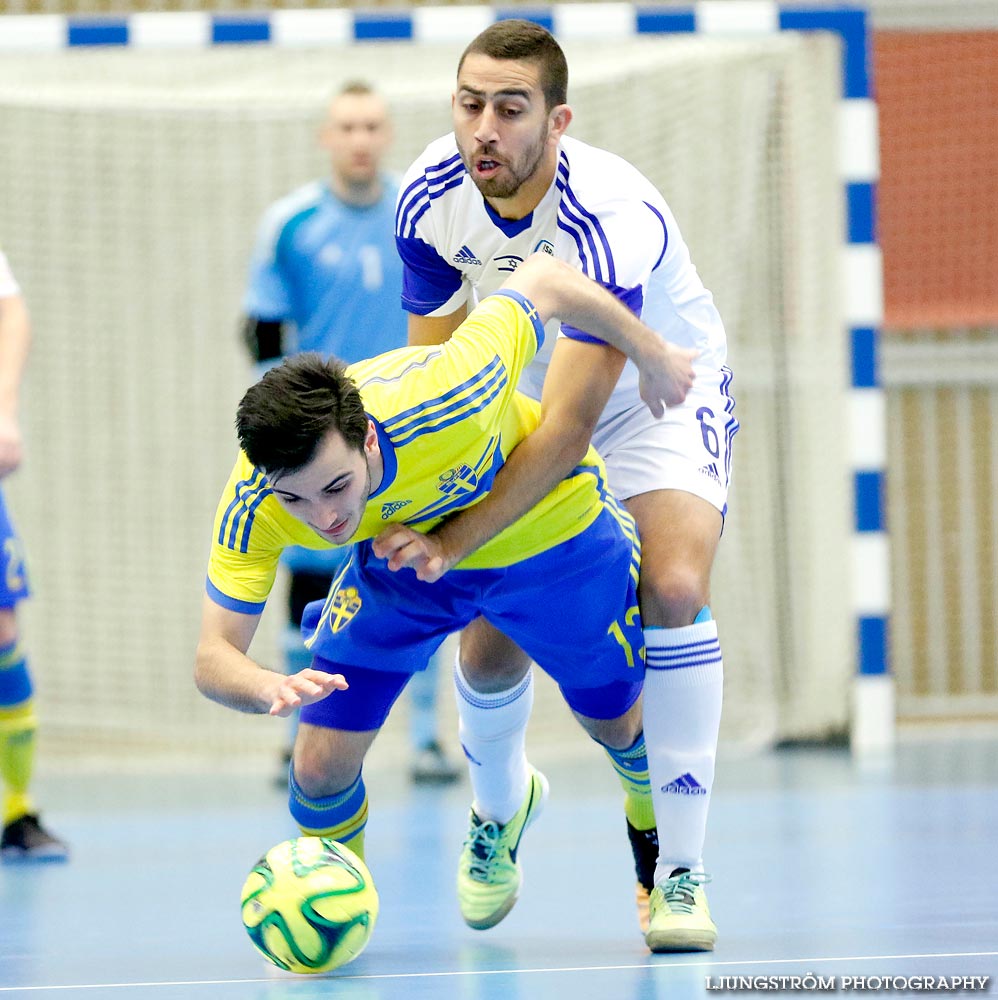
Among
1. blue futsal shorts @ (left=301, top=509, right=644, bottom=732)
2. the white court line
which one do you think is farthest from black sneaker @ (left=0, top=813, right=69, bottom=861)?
the white court line

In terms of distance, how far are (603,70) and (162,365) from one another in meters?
2.10

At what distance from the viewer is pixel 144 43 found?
21.2ft

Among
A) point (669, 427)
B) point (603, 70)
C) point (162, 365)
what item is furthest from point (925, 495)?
point (669, 427)

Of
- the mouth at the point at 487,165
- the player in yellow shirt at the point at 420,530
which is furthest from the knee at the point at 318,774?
the mouth at the point at 487,165

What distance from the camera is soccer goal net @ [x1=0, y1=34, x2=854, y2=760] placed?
23.3 ft

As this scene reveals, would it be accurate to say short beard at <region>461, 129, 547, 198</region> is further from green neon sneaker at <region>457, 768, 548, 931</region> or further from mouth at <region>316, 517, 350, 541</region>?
green neon sneaker at <region>457, 768, 548, 931</region>

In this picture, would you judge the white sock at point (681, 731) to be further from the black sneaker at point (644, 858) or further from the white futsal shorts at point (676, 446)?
the white futsal shorts at point (676, 446)

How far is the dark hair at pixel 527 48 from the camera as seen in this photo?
3383 millimetres

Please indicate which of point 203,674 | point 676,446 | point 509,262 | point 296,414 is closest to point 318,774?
point 203,674

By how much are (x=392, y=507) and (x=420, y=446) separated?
0.12 metres

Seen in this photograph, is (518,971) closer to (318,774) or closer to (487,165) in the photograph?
(318,774)

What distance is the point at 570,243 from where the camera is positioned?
3479 millimetres

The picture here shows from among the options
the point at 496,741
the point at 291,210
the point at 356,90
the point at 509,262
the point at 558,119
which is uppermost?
the point at 356,90

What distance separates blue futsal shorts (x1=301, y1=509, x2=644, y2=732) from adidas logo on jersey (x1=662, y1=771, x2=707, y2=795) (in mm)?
236
